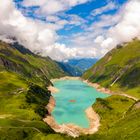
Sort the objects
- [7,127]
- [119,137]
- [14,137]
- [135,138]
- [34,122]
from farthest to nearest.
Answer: [34,122] < [7,127] < [14,137] < [119,137] < [135,138]

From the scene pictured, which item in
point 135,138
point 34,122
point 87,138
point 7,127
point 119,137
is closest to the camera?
point 135,138

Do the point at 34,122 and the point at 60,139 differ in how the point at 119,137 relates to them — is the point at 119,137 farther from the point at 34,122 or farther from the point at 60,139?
the point at 34,122

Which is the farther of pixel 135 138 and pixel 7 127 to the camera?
pixel 7 127

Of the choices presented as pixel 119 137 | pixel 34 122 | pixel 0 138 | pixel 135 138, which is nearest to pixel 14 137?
pixel 0 138

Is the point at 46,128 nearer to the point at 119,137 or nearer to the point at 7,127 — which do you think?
the point at 7,127

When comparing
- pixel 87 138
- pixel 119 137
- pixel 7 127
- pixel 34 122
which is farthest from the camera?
pixel 34 122

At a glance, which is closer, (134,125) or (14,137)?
(134,125)

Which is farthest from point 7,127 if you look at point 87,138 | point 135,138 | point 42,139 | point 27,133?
point 135,138

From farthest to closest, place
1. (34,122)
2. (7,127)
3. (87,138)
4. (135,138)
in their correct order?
(34,122) < (7,127) < (87,138) < (135,138)

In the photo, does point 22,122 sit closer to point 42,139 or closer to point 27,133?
point 27,133
